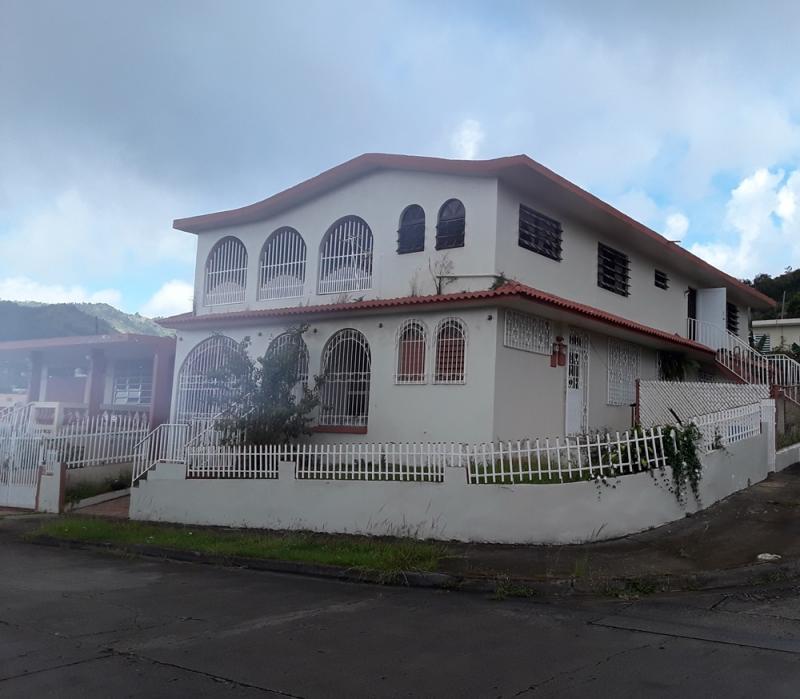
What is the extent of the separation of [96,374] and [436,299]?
11.3m

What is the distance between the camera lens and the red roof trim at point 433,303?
11.8 metres

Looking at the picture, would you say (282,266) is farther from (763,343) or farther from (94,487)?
(763,343)

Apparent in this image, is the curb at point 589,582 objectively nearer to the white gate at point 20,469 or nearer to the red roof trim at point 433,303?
the red roof trim at point 433,303

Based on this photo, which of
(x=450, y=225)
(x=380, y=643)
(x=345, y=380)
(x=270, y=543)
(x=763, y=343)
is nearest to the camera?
(x=380, y=643)

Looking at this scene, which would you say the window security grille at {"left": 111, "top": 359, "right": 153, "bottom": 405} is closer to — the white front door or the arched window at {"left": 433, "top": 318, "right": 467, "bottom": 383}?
the arched window at {"left": 433, "top": 318, "right": 467, "bottom": 383}

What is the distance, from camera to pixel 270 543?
9727 mm

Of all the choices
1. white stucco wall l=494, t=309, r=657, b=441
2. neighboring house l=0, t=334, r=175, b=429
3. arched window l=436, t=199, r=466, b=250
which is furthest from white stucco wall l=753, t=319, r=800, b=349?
neighboring house l=0, t=334, r=175, b=429

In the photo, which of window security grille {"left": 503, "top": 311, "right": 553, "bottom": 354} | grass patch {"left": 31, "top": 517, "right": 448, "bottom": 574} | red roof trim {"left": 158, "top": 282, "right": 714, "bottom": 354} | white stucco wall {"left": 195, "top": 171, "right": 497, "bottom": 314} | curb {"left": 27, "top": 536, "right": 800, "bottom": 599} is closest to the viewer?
curb {"left": 27, "top": 536, "right": 800, "bottom": 599}

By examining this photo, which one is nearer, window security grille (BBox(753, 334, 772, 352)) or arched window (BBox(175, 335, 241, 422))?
arched window (BBox(175, 335, 241, 422))

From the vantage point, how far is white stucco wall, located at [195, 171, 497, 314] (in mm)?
12898

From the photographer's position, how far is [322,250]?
1513 cm

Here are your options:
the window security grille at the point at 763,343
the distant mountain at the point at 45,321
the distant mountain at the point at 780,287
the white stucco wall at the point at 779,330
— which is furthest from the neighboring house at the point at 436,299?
the distant mountain at the point at 780,287

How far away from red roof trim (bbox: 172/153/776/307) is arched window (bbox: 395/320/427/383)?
9.29ft

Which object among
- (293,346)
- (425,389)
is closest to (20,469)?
(293,346)
